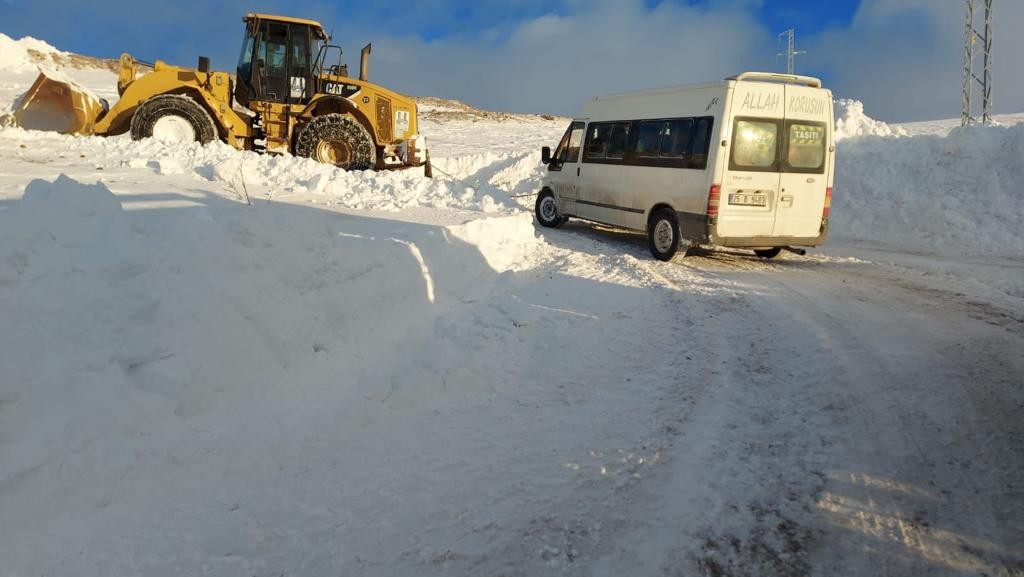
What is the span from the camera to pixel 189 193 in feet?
26.8

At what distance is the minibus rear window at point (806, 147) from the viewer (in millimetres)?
9227

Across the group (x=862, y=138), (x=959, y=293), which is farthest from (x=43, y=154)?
(x=862, y=138)

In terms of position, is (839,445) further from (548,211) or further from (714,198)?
(548,211)

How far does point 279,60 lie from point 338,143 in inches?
90.0

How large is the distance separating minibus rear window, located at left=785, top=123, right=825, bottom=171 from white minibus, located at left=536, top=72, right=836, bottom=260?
0.01m

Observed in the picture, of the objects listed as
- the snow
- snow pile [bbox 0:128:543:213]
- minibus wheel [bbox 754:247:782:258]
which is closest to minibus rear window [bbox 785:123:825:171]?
minibus wheel [bbox 754:247:782:258]

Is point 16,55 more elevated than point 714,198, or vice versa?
point 16,55

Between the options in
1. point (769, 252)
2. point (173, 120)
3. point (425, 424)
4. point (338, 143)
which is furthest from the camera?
point (338, 143)

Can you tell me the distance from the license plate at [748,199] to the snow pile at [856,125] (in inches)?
387

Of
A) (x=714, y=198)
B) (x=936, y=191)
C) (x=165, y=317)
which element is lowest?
(x=165, y=317)

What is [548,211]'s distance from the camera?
42.9 ft

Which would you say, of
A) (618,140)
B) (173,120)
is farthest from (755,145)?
(173,120)

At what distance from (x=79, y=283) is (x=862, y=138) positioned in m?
18.0

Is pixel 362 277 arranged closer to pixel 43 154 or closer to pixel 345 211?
pixel 345 211
